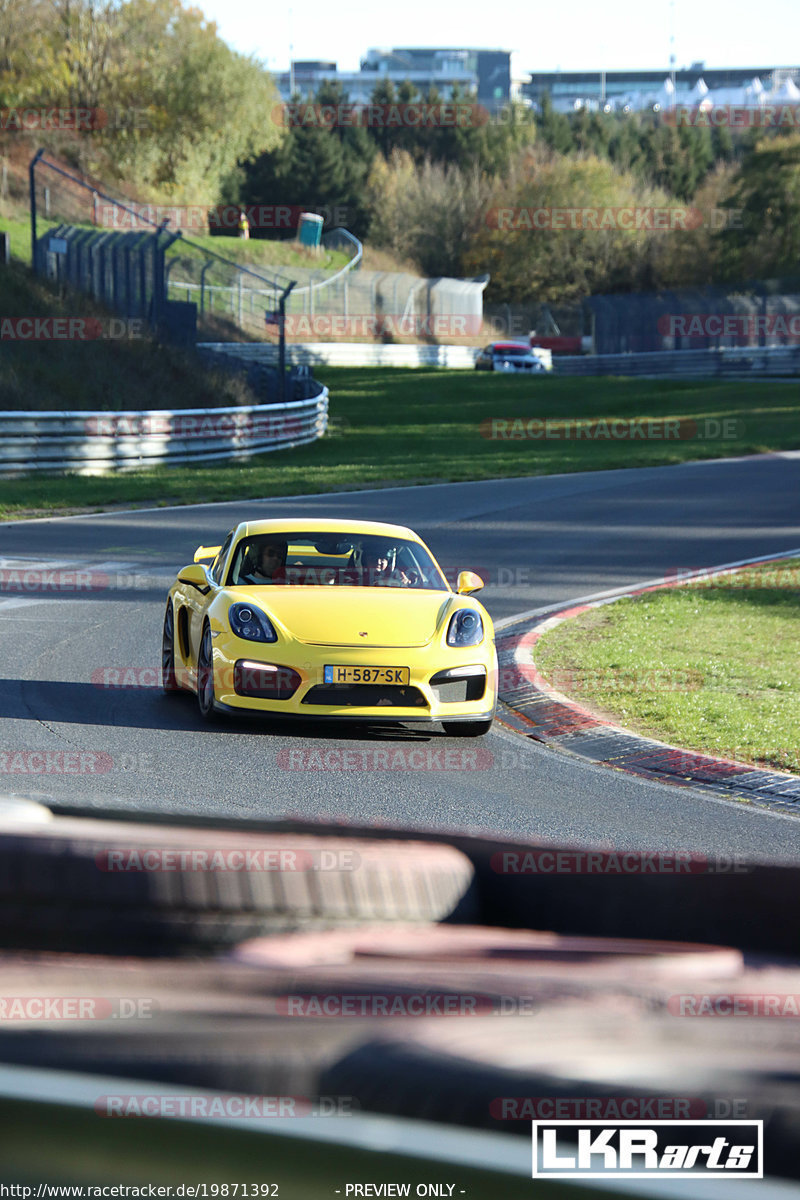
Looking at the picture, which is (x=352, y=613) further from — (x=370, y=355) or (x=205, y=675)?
(x=370, y=355)

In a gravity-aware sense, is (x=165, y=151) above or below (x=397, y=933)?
above

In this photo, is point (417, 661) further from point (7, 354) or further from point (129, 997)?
point (7, 354)

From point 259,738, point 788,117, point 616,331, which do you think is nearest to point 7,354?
point 259,738

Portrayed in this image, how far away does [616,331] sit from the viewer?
214ft

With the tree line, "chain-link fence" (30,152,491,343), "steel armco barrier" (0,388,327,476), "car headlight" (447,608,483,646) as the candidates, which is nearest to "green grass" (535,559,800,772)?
"car headlight" (447,608,483,646)

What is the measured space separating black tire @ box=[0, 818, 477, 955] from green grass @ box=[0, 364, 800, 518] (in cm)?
1782

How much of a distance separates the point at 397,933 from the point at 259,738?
5.64 metres

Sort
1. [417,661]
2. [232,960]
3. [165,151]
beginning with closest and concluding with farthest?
[232,960]
[417,661]
[165,151]

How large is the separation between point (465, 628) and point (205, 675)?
1.72 metres

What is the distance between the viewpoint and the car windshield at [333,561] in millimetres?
9891

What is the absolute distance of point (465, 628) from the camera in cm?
916

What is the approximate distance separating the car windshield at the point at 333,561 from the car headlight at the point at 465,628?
76cm

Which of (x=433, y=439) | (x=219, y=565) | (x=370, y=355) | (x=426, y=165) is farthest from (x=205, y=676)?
(x=426, y=165)

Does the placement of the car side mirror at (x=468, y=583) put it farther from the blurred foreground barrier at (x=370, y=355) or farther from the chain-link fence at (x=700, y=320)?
the chain-link fence at (x=700, y=320)
